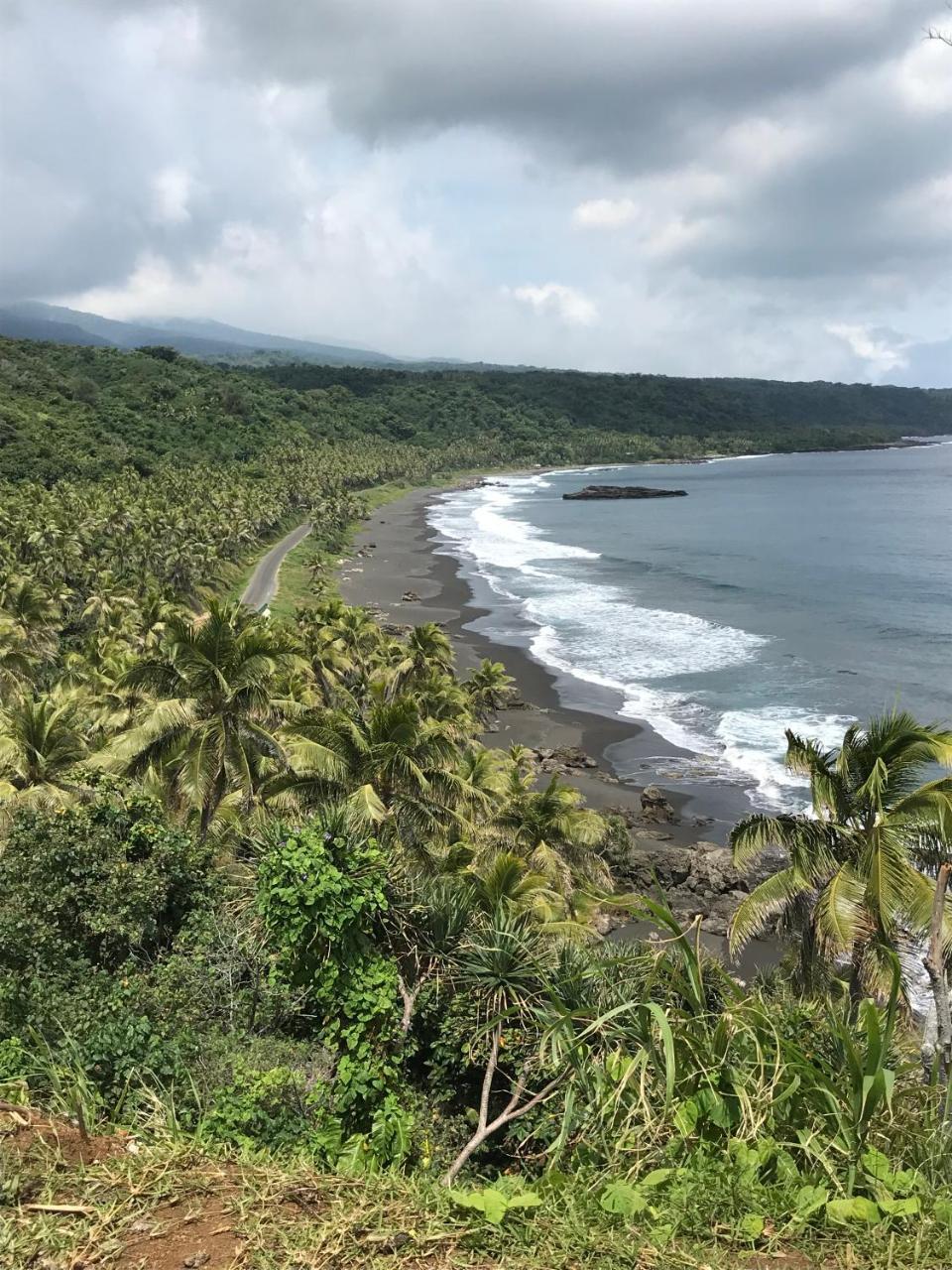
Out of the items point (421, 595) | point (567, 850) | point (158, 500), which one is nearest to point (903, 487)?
point (421, 595)

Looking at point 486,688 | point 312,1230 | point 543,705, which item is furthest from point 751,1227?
point 543,705

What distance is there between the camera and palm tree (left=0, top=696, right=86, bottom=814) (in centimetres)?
2098

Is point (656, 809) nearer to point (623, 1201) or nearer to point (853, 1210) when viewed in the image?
point (853, 1210)

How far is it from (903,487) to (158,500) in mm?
133074

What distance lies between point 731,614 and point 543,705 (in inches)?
1019

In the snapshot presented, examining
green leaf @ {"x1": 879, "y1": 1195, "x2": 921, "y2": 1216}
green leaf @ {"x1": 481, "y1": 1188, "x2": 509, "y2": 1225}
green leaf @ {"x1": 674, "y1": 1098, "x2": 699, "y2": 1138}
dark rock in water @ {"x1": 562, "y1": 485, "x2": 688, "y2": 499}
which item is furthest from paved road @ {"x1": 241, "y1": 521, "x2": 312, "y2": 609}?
dark rock in water @ {"x1": 562, "y1": 485, "x2": 688, "y2": 499}

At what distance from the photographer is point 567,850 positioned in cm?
2409

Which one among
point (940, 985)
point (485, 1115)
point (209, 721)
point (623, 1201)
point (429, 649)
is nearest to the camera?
point (623, 1201)

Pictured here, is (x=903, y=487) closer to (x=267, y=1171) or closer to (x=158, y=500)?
(x=158, y=500)

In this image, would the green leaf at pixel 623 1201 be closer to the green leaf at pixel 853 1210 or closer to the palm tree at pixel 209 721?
the green leaf at pixel 853 1210

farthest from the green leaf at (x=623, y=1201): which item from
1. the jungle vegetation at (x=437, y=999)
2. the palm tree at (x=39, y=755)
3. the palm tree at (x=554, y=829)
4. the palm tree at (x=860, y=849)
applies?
the palm tree at (x=39, y=755)

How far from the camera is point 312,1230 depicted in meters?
5.32

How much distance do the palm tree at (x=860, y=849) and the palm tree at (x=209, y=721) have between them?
11038mm

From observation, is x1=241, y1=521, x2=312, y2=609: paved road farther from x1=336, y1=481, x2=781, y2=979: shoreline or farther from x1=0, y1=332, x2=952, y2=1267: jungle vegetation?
x1=0, y1=332, x2=952, y2=1267: jungle vegetation
